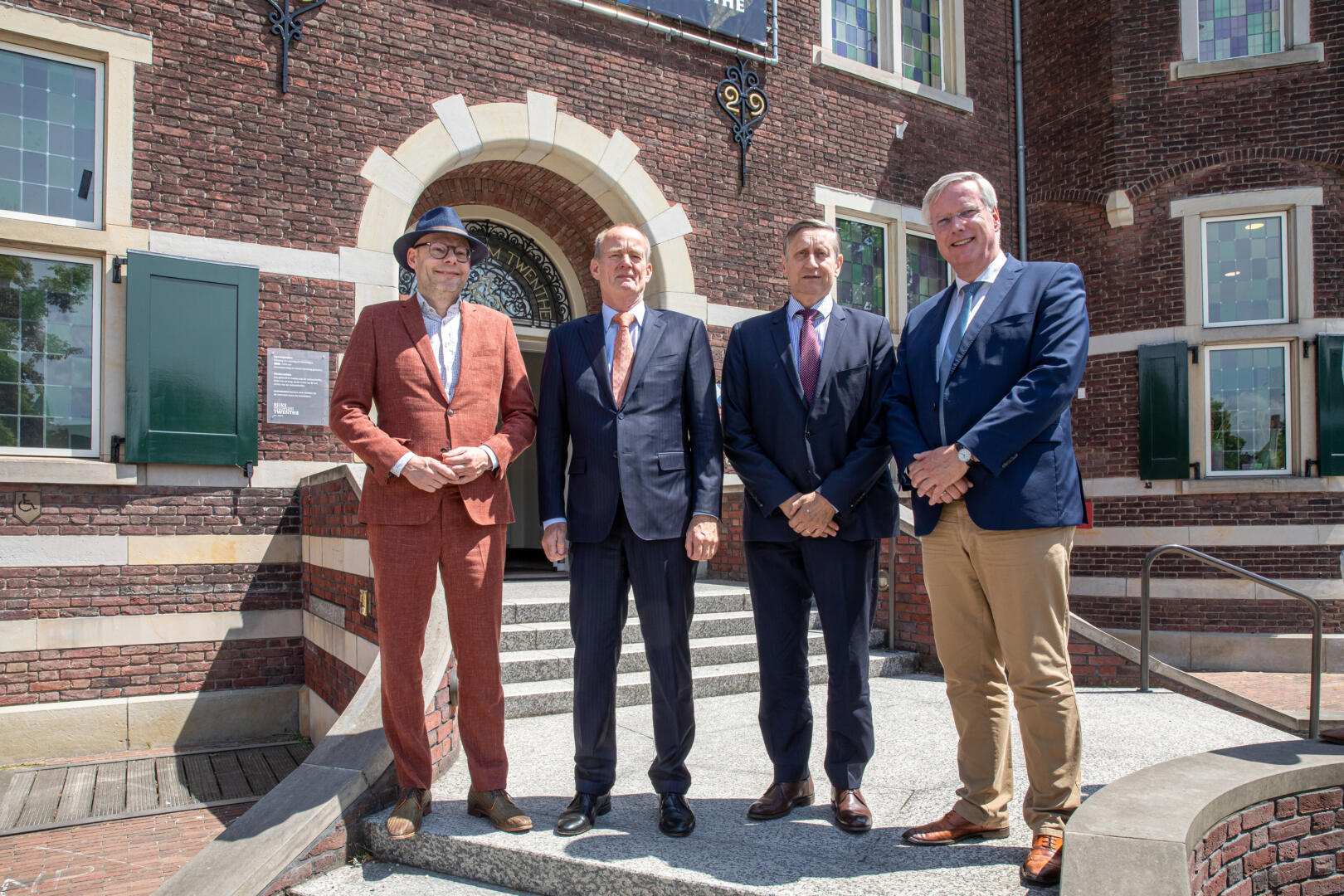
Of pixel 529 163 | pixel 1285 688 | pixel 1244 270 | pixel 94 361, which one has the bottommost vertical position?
pixel 1285 688

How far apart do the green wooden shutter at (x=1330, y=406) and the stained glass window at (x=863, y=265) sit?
4472 millimetres

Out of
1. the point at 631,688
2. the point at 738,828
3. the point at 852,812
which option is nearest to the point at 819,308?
the point at 852,812

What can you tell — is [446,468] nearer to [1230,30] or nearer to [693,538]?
[693,538]

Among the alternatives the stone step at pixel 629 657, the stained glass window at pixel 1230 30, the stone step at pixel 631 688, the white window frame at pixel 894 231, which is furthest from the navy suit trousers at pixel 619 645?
the stained glass window at pixel 1230 30

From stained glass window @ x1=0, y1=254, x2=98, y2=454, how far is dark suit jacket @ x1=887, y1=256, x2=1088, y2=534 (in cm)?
603

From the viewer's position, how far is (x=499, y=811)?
133 inches

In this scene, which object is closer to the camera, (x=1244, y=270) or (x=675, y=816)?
(x=675, y=816)

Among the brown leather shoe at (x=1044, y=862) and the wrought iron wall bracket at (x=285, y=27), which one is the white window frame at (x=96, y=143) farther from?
the brown leather shoe at (x=1044, y=862)

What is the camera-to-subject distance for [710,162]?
9.38m

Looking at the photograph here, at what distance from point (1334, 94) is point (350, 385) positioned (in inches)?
444

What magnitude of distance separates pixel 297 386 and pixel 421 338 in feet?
13.9

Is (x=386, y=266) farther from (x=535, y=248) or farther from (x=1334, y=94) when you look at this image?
(x=1334, y=94)

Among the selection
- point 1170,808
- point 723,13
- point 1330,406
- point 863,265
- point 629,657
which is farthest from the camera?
point 863,265

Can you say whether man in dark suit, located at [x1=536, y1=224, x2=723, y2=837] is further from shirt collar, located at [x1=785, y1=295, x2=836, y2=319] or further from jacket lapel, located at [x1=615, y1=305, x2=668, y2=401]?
shirt collar, located at [x1=785, y1=295, x2=836, y2=319]
